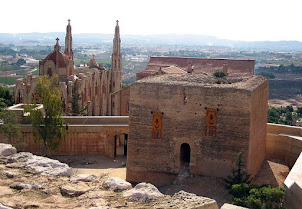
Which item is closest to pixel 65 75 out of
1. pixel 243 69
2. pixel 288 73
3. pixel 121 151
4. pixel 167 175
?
pixel 121 151

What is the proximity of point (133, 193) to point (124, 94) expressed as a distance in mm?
27139

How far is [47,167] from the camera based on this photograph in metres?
11.7

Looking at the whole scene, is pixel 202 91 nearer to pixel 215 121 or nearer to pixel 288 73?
pixel 215 121

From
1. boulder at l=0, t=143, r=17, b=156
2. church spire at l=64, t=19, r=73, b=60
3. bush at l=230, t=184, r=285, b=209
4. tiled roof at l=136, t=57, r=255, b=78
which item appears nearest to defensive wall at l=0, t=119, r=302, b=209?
bush at l=230, t=184, r=285, b=209

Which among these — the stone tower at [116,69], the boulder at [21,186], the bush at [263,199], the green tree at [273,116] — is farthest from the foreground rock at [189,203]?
the green tree at [273,116]

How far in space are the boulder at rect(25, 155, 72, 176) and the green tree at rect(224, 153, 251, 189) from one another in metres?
8.08

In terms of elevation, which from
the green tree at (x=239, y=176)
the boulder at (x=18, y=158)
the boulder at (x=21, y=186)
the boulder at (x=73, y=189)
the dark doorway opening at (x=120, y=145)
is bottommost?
the dark doorway opening at (x=120, y=145)

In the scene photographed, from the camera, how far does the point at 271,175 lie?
20.4m

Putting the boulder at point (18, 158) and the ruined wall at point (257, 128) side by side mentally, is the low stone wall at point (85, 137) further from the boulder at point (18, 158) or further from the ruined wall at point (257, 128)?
the boulder at point (18, 158)

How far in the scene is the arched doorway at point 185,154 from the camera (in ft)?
64.6

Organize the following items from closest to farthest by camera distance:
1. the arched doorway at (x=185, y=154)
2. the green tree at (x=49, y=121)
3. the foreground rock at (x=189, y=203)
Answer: the foreground rock at (x=189, y=203) → the arched doorway at (x=185, y=154) → the green tree at (x=49, y=121)

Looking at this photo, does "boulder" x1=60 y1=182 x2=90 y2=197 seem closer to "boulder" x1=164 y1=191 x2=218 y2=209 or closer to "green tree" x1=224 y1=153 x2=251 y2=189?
"boulder" x1=164 y1=191 x2=218 y2=209

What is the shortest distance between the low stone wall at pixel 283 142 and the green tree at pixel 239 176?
531cm

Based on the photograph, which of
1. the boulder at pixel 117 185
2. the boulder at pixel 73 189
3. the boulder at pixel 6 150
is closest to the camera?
the boulder at pixel 73 189
